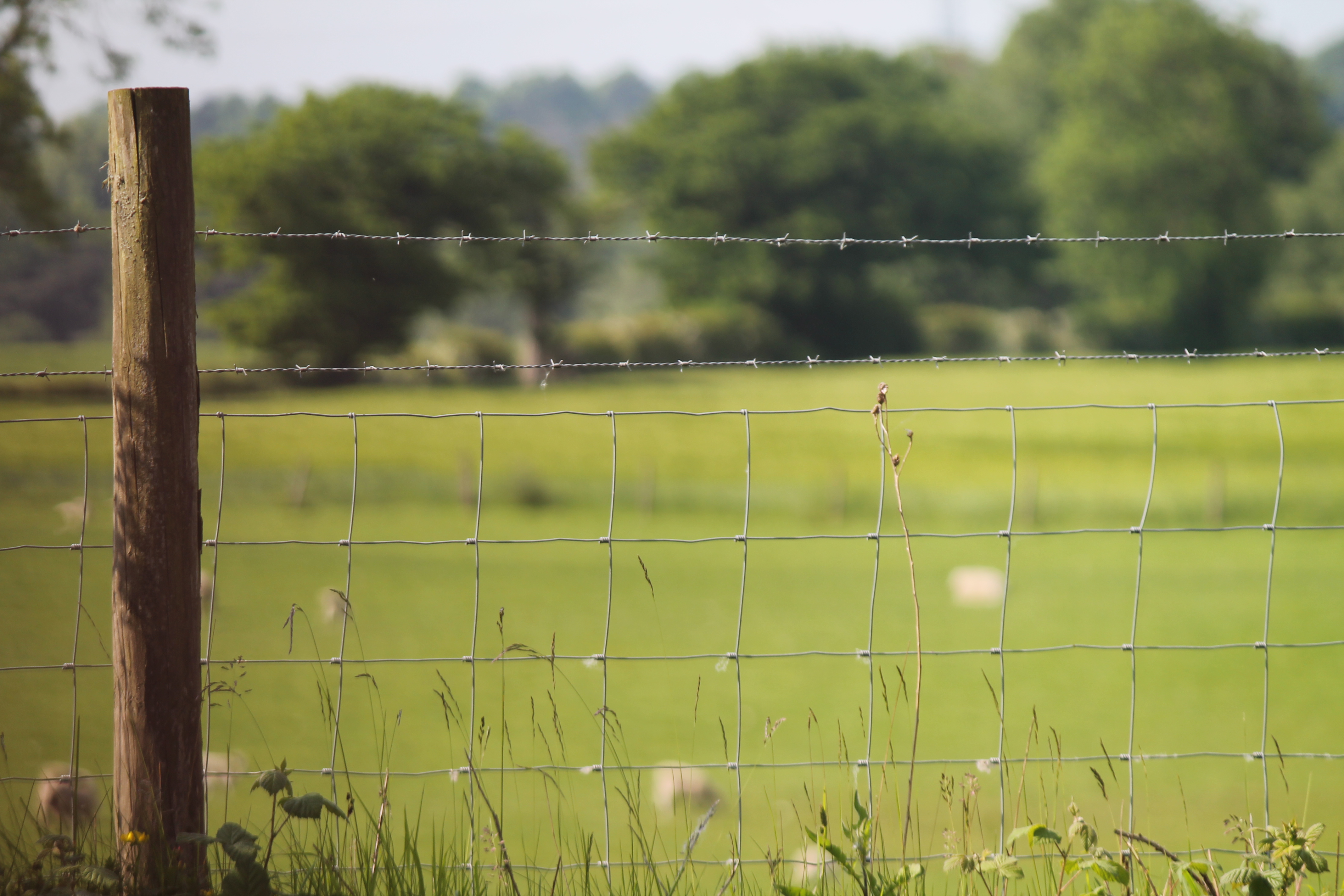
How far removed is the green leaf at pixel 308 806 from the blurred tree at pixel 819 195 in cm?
5251

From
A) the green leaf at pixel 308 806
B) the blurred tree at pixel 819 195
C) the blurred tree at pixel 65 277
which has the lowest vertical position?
the green leaf at pixel 308 806

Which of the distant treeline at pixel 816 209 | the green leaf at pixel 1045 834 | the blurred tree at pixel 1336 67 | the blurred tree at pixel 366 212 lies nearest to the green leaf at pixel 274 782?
the green leaf at pixel 1045 834

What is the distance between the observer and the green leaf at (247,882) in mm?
2205

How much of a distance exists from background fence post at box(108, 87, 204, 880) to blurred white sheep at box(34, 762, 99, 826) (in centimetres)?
17

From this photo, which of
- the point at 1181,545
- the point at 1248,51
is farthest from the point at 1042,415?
the point at 1248,51

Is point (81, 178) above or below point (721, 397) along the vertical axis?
above

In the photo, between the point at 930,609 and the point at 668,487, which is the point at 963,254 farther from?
the point at 930,609

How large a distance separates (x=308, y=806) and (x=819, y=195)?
58.3 m

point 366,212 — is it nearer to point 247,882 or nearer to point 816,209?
point 816,209

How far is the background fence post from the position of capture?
8.02 feet

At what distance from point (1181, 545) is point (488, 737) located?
24.8m

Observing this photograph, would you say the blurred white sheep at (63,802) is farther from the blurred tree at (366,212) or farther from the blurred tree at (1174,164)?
the blurred tree at (1174,164)

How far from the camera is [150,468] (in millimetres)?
2441

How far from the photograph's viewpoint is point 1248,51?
63531 mm
